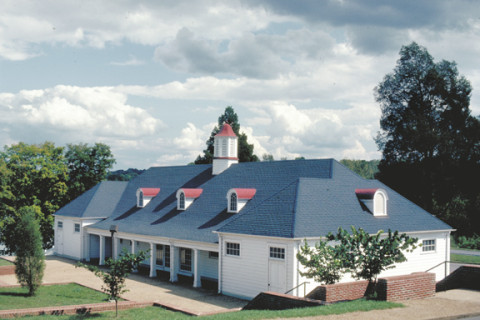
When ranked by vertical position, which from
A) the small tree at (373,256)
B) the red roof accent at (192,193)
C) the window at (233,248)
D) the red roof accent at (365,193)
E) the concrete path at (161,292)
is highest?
the red roof accent at (365,193)

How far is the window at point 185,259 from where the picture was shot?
30172 millimetres

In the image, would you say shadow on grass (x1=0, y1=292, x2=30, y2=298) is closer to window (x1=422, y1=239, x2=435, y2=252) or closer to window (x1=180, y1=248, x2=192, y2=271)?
window (x1=180, y1=248, x2=192, y2=271)

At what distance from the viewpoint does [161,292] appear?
25.8 meters

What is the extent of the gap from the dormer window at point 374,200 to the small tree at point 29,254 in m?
16.4

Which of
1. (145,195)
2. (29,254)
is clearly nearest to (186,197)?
(145,195)

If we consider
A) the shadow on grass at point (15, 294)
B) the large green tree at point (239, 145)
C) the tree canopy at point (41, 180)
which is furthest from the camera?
the large green tree at point (239, 145)

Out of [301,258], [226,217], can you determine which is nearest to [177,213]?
[226,217]

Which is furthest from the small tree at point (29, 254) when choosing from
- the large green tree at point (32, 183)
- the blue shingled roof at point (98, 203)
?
the large green tree at point (32, 183)

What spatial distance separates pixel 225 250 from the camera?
24.8m

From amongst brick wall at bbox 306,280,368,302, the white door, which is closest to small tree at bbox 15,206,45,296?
the white door

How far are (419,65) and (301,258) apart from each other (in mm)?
31796

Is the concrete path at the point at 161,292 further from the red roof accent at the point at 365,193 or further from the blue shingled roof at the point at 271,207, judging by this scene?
the red roof accent at the point at 365,193

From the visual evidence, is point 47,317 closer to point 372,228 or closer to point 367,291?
point 367,291

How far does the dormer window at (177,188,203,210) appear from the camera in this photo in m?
32.3
